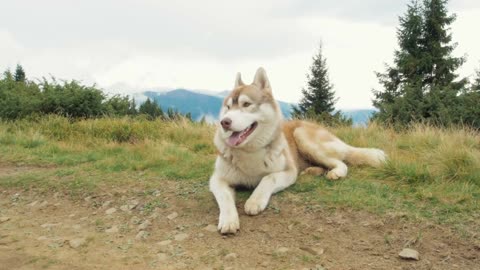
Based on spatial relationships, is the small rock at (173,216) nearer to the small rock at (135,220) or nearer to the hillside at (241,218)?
the hillside at (241,218)

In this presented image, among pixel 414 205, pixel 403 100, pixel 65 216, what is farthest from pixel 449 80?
pixel 65 216

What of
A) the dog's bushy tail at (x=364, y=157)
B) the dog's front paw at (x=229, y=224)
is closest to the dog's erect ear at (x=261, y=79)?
the dog's bushy tail at (x=364, y=157)

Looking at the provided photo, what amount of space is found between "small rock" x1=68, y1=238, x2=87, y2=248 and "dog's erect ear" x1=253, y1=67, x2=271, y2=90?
2366 millimetres

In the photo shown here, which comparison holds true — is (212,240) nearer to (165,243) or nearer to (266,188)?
(165,243)

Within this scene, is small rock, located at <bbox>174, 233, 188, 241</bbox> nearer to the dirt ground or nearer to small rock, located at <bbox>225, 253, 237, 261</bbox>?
the dirt ground

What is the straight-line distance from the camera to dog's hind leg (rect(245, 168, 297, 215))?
3855mm

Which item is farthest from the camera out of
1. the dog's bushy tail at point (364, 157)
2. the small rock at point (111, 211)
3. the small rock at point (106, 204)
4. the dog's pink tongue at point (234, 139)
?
the dog's bushy tail at point (364, 157)

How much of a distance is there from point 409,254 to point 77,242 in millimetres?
2656

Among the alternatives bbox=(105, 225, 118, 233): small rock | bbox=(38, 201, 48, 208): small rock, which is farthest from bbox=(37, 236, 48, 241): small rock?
bbox=(38, 201, 48, 208): small rock

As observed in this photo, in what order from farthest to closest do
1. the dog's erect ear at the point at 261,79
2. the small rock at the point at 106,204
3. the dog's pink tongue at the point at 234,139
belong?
the dog's erect ear at the point at 261,79 < the small rock at the point at 106,204 < the dog's pink tongue at the point at 234,139

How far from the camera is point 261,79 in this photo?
471 centimetres

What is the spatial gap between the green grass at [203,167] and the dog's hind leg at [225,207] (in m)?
0.30

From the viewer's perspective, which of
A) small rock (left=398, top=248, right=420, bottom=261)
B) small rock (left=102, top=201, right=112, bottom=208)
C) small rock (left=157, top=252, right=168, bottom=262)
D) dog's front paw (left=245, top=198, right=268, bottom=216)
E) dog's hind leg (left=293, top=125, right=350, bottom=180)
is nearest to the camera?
small rock (left=398, top=248, right=420, bottom=261)

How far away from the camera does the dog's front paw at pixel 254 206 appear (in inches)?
151
